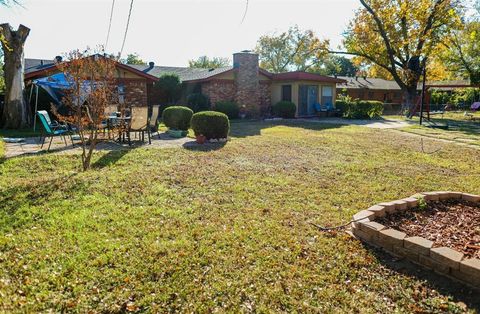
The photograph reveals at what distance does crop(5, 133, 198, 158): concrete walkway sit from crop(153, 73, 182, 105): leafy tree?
8374mm

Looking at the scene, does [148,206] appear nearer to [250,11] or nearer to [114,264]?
[114,264]

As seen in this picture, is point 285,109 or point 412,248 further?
point 285,109

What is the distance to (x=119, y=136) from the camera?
9109mm

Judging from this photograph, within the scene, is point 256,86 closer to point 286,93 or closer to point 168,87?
point 286,93

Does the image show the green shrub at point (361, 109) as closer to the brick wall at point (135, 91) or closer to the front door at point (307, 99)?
the front door at point (307, 99)

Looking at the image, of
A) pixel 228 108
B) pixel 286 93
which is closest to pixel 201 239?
pixel 228 108

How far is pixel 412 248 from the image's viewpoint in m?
3.05

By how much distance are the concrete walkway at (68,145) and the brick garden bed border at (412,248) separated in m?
6.16

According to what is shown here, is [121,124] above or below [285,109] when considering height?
below

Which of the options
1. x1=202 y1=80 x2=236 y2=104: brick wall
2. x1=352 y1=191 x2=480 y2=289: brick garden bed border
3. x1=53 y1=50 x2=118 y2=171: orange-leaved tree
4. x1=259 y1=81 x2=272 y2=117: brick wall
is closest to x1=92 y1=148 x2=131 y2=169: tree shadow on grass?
x1=53 y1=50 x2=118 y2=171: orange-leaved tree

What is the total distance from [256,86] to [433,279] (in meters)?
16.6

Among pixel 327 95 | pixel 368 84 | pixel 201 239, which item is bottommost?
pixel 201 239

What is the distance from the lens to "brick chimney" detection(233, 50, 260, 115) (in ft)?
59.0

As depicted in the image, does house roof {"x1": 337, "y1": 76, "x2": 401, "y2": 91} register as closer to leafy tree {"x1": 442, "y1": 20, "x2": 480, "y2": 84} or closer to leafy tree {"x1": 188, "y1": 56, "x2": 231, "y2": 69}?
leafy tree {"x1": 442, "y1": 20, "x2": 480, "y2": 84}
